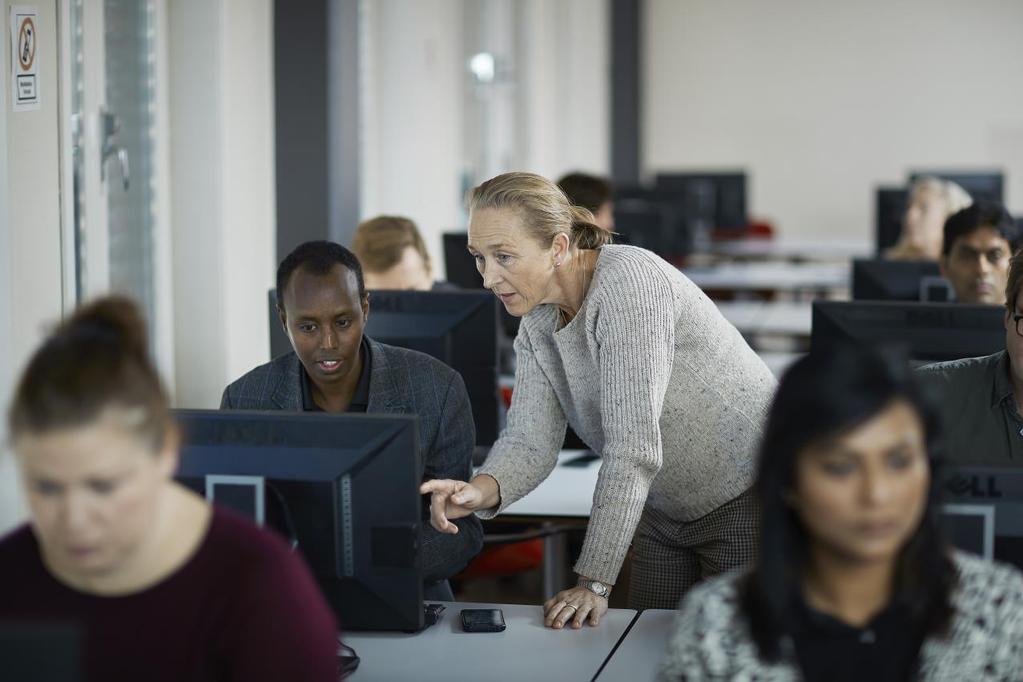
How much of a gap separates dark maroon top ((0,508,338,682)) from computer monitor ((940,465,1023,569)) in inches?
36.5

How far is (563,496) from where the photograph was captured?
3516mm

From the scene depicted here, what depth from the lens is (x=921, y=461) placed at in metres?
1.49

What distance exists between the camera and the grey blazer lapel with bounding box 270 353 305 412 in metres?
2.67

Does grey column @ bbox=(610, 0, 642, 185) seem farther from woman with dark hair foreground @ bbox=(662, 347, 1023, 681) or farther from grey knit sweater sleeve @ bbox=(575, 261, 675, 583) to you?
woman with dark hair foreground @ bbox=(662, 347, 1023, 681)

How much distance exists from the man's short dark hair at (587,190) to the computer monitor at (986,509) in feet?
10.0

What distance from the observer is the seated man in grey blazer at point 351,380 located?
8.71 ft

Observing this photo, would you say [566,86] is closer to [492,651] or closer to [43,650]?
[492,651]

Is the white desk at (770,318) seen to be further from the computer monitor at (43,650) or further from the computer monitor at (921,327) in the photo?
the computer monitor at (43,650)

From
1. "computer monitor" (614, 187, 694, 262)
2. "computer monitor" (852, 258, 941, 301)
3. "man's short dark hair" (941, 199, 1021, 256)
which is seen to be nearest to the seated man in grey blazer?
"computer monitor" (852, 258, 941, 301)

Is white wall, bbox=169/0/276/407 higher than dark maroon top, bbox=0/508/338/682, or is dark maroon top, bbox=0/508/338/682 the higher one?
white wall, bbox=169/0/276/407

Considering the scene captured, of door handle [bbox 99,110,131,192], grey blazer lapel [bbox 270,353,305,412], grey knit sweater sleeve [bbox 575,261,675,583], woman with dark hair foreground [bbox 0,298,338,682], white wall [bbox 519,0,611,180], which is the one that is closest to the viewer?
woman with dark hair foreground [bbox 0,298,338,682]

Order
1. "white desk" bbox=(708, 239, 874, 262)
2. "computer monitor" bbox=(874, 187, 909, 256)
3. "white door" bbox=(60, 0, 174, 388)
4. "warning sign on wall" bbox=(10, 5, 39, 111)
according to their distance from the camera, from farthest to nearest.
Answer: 1. "white desk" bbox=(708, 239, 874, 262)
2. "computer monitor" bbox=(874, 187, 909, 256)
3. "white door" bbox=(60, 0, 174, 388)
4. "warning sign on wall" bbox=(10, 5, 39, 111)

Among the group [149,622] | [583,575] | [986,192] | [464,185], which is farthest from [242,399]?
[986,192]

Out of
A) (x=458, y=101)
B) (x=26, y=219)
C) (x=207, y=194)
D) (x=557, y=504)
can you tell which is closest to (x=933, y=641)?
(x=557, y=504)
